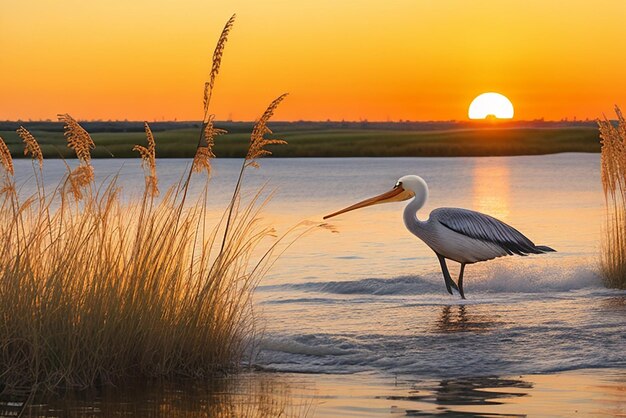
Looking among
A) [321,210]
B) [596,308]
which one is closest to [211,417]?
[596,308]

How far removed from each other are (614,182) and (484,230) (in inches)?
53.9

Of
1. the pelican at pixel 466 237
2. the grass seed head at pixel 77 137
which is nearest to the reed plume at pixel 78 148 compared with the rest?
the grass seed head at pixel 77 137

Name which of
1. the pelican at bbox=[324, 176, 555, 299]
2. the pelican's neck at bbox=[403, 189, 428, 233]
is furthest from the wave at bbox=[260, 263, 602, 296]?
the pelican's neck at bbox=[403, 189, 428, 233]

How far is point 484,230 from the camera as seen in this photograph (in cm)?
1161

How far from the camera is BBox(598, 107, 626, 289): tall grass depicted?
11.1 metres

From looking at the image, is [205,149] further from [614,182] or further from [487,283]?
[487,283]

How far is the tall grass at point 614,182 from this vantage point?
11.1 metres

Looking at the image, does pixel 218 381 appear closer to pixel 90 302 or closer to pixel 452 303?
pixel 90 302

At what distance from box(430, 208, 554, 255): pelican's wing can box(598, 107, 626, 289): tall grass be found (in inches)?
24.8

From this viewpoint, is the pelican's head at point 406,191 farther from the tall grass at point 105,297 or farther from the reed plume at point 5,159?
the reed plume at point 5,159

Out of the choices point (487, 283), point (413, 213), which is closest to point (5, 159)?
point (413, 213)

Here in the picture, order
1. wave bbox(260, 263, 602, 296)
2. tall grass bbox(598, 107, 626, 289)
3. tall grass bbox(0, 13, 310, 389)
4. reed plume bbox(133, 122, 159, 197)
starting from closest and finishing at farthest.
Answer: tall grass bbox(0, 13, 310, 389) → reed plume bbox(133, 122, 159, 197) → tall grass bbox(598, 107, 626, 289) → wave bbox(260, 263, 602, 296)

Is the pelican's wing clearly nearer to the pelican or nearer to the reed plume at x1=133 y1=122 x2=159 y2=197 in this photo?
the pelican

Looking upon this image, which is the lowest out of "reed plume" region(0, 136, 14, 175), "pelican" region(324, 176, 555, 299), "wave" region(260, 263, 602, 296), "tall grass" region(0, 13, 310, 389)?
"tall grass" region(0, 13, 310, 389)
